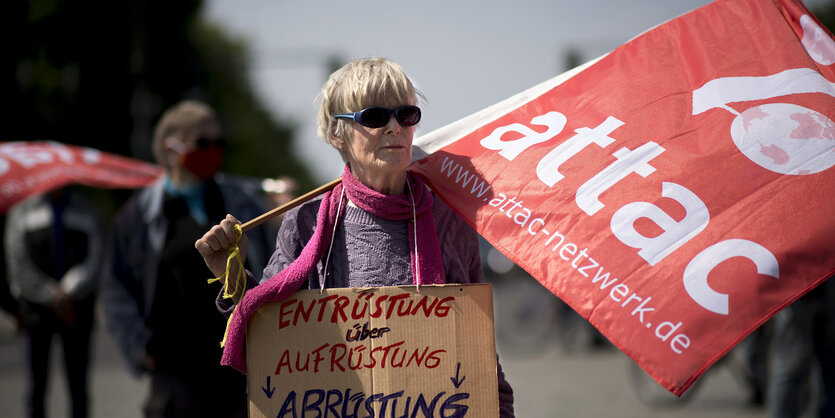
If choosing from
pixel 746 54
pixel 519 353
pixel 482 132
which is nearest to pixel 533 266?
pixel 482 132

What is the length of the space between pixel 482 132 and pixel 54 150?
172 inches

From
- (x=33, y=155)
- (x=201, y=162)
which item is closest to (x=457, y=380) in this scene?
(x=201, y=162)

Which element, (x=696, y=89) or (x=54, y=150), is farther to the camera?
(x=54, y=150)

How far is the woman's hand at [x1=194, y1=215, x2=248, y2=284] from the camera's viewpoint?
96.2 inches

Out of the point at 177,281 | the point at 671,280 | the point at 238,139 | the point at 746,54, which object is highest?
the point at 238,139

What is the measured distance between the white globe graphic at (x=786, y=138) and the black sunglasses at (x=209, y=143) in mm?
2629

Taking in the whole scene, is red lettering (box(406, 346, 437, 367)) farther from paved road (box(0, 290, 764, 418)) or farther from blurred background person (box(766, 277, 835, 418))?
paved road (box(0, 290, 764, 418))

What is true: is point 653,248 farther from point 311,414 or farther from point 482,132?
point 311,414

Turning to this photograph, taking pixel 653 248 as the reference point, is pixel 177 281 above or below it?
above

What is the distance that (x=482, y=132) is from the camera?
2.94m

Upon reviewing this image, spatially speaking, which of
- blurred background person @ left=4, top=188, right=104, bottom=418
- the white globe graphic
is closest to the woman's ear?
the white globe graphic

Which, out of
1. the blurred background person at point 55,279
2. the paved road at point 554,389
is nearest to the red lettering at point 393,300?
the blurred background person at point 55,279

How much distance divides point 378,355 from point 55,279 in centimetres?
434

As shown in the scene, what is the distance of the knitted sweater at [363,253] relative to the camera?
250 centimetres
